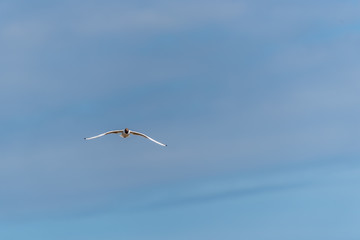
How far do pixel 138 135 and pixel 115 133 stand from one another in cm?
748

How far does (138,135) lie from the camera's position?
454ft

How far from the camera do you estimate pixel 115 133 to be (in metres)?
133
